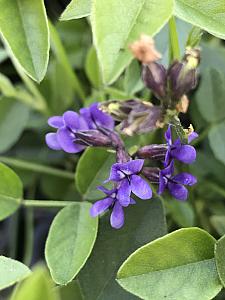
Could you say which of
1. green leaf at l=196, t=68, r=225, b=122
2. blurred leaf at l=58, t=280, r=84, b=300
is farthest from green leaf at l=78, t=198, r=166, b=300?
green leaf at l=196, t=68, r=225, b=122

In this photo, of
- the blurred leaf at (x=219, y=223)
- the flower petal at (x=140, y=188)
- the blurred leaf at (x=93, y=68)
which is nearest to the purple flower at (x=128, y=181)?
the flower petal at (x=140, y=188)


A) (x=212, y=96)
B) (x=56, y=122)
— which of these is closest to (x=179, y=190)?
(x=56, y=122)

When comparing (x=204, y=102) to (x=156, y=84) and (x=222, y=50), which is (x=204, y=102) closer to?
A: (x=222, y=50)

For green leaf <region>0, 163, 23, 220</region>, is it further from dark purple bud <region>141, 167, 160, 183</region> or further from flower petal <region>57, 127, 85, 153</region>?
dark purple bud <region>141, 167, 160, 183</region>

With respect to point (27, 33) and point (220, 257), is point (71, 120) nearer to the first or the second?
point (27, 33)

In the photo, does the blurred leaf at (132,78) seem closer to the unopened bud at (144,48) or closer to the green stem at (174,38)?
the green stem at (174,38)

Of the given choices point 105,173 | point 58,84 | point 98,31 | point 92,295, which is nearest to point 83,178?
point 105,173
